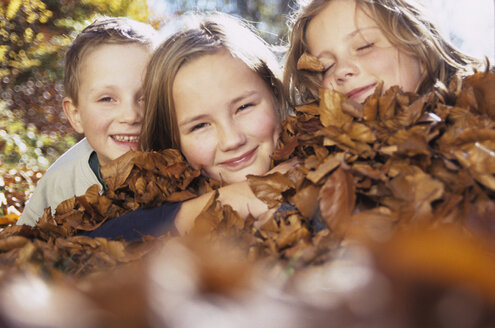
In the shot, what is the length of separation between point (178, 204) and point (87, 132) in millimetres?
1204

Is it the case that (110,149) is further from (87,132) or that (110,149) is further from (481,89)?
(481,89)

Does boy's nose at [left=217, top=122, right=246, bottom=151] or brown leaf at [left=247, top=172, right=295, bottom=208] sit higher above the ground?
brown leaf at [left=247, top=172, right=295, bottom=208]

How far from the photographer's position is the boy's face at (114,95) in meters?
2.33

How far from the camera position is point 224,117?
5.96 feet

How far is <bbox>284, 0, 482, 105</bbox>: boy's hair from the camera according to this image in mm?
1860

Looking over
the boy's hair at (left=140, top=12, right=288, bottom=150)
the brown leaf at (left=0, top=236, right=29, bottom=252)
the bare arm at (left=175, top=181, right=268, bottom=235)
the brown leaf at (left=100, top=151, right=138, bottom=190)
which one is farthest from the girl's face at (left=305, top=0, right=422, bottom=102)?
the brown leaf at (left=0, top=236, right=29, bottom=252)

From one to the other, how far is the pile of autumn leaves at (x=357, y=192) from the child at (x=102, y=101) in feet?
2.96

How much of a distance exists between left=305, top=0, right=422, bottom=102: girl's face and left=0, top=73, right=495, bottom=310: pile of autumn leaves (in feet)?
1.46

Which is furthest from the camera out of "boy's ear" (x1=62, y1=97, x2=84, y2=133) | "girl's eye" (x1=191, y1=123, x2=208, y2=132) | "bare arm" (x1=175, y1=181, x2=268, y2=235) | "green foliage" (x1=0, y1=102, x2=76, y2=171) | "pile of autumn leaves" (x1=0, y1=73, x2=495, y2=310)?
"green foliage" (x1=0, y1=102, x2=76, y2=171)

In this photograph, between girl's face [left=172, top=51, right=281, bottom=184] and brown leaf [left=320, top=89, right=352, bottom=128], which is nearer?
brown leaf [left=320, top=89, right=352, bottom=128]

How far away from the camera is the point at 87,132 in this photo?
248 cm

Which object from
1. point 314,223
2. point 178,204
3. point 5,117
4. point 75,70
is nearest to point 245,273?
point 314,223

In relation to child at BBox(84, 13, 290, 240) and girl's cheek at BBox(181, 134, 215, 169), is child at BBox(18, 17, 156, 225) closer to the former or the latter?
child at BBox(84, 13, 290, 240)

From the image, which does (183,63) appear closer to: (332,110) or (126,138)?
(126,138)
